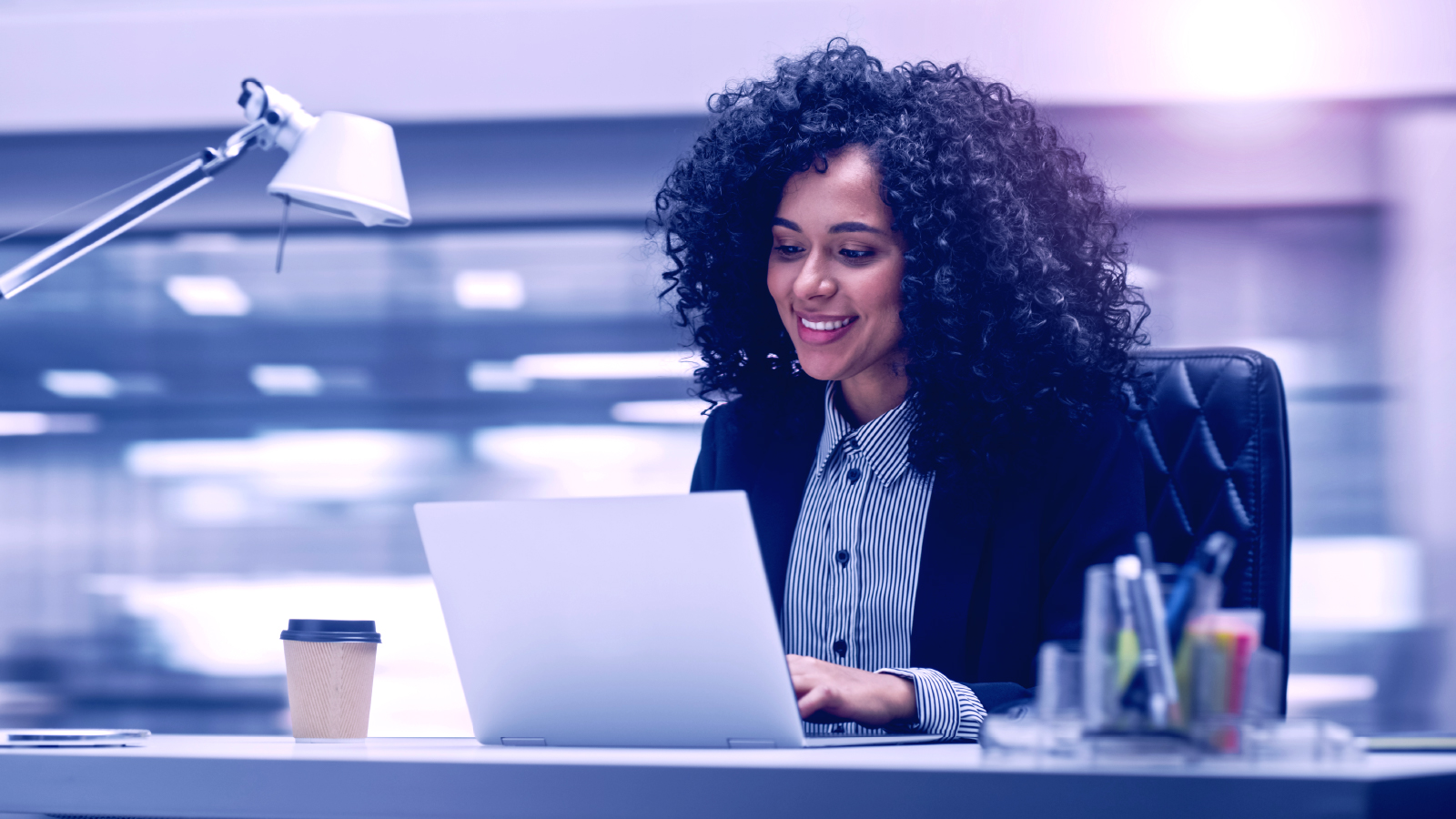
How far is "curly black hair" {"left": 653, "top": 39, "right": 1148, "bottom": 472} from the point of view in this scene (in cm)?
127

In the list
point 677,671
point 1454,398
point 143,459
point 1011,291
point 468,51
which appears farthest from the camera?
point 143,459

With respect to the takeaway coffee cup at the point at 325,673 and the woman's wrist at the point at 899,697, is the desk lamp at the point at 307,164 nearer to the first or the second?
the takeaway coffee cup at the point at 325,673

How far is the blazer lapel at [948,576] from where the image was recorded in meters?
1.19

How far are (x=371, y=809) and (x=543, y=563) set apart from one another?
0.20 m

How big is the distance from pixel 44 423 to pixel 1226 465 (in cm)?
293

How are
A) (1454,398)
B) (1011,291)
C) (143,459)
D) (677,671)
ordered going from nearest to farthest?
1. (677,671)
2. (1011,291)
3. (1454,398)
4. (143,459)

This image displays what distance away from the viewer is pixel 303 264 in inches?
117

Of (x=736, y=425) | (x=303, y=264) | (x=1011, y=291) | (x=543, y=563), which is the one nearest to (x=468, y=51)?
(x=303, y=264)

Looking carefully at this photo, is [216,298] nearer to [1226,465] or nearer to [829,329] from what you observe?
[829,329]

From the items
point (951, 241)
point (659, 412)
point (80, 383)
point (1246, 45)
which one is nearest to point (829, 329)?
point (951, 241)

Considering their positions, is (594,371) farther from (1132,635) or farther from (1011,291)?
(1132,635)

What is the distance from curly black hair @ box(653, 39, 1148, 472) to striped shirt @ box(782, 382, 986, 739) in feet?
0.14

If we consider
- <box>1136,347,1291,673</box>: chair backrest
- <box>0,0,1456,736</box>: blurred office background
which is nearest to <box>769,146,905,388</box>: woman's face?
<box>1136,347,1291,673</box>: chair backrest

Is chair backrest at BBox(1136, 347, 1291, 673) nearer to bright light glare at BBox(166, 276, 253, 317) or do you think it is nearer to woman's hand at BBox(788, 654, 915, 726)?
woman's hand at BBox(788, 654, 915, 726)
